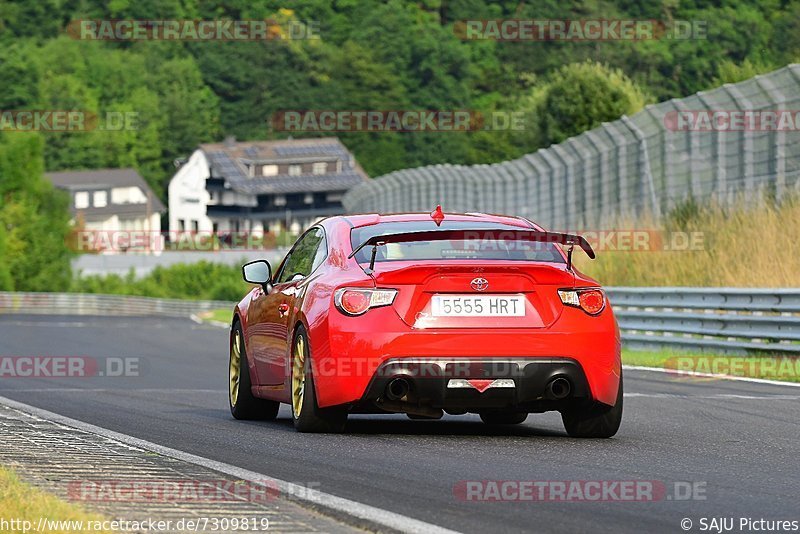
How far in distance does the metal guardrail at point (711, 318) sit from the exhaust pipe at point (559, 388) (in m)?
8.67

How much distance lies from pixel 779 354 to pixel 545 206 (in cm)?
1685

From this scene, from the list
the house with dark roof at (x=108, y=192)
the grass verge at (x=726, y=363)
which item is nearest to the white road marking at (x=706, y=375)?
the grass verge at (x=726, y=363)

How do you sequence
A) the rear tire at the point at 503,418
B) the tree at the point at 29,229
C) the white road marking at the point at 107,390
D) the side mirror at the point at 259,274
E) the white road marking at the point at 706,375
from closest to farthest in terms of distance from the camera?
the side mirror at the point at 259,274, the rear tire at the point at 503,418, the white road marking at the point at 706,375, the white road marking at the point at 107,390, the tree at the point at 29,229

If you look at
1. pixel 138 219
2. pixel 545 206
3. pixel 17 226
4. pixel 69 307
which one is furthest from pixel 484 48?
pixel 545 206

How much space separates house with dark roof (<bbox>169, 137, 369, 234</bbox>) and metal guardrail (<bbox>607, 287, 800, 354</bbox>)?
136 m

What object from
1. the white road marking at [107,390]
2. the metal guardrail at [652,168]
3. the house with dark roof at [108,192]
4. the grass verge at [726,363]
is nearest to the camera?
the white road marking at [107,390]

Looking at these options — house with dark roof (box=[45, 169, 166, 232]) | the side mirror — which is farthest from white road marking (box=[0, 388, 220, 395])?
house with dark roof (box=[45, 169, 166, 232])

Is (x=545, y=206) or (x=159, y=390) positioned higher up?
(x=545, y=206)

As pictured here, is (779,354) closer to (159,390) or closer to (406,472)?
(159,390)

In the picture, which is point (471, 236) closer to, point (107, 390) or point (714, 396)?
point (714, 396)

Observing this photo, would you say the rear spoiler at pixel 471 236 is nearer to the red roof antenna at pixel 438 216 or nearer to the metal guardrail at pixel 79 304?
the red roof antenna at pixel 438 216

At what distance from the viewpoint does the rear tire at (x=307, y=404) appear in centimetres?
1066

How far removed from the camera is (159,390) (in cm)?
1688

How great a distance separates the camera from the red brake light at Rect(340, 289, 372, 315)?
33.9 ft
